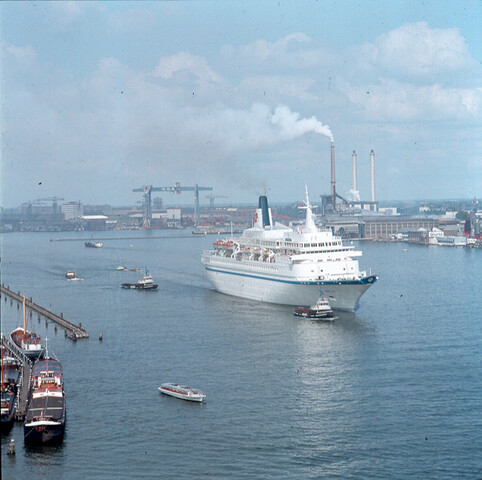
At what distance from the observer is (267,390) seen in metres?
15.0

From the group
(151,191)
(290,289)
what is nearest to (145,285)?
(290,289)

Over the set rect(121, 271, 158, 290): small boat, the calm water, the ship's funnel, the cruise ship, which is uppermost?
the ship's funnel

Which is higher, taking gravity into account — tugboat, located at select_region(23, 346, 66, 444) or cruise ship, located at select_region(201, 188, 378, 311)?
cruise ship, located at select_region(201, 188, 378, 311)

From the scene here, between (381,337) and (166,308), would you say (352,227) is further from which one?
(381,337)

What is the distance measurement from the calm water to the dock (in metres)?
0.76

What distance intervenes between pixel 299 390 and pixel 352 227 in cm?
5929

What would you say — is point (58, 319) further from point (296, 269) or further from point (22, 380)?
point (22, 380)

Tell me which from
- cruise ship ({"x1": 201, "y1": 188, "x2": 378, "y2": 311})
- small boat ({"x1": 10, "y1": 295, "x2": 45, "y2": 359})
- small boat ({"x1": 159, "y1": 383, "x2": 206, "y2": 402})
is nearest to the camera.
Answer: small boat ({"x1": 159, "y1": 383, "x2": 206, "y2": 402})

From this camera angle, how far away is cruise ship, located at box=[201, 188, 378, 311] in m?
23.5

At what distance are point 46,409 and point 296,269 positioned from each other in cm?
1230

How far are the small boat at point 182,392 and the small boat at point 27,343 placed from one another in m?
3.97

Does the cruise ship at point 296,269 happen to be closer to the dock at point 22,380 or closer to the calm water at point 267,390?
the calm water at point 267,390

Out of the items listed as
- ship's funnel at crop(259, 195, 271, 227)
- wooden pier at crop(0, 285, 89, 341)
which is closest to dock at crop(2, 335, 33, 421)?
wooden pier at crop(0, 285, 89, 341)

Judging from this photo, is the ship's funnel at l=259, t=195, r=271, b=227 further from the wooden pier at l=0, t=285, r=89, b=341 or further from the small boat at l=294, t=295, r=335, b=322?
the wooden pier at l=0, t=285, r=89, b=341
